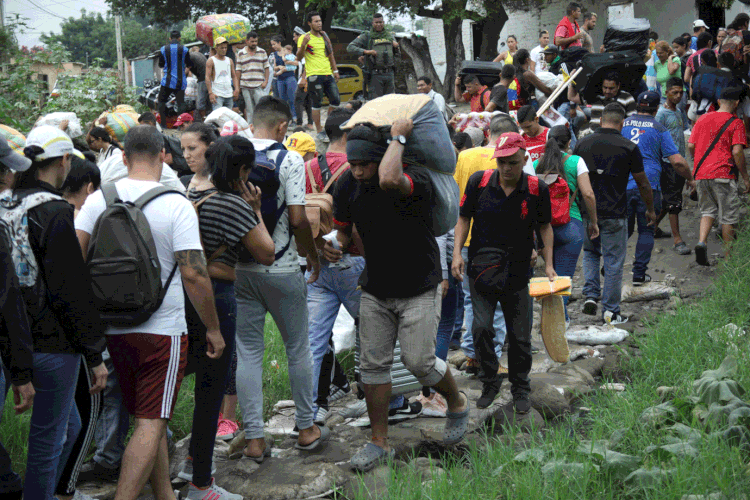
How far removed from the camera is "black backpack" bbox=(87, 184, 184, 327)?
3.44 meters

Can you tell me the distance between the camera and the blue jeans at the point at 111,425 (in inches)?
176

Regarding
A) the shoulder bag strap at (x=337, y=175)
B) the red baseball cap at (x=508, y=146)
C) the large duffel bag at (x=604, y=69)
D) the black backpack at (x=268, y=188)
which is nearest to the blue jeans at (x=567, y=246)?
the red baseball cap at (x=508, y=146)

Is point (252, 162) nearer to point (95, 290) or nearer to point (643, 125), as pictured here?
point (95, 290)

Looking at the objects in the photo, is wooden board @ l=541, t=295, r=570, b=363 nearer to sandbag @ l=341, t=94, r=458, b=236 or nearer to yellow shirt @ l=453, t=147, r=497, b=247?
yellow shirt @ l=453, t=147, r=497, b=247

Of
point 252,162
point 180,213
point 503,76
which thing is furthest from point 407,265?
point 503,76

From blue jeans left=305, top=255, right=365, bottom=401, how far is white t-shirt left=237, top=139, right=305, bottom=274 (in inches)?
21.8

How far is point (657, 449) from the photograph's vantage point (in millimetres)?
3881

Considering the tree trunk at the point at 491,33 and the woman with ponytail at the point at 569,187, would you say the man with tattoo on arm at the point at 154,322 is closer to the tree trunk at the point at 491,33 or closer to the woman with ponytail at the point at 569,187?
the woman with ponytail at the point at 569,187

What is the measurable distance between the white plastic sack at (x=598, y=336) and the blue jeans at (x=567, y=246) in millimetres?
469

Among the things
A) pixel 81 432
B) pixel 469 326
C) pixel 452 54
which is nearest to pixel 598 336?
pixel 469 326

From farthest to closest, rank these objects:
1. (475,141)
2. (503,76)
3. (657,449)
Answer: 1. (503,76)
2. (475,141)
3. (657,449)

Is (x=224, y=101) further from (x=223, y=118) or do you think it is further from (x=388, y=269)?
(x=388, y=269)

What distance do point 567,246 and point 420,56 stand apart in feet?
51.6

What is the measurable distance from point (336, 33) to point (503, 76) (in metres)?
19.9
